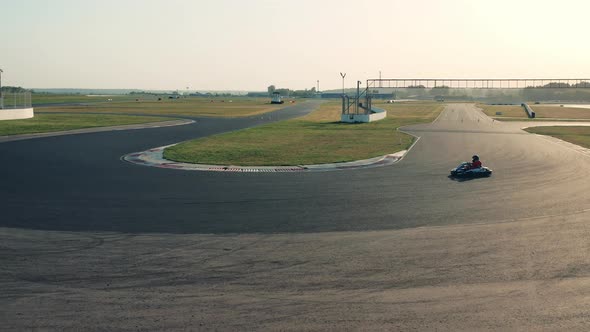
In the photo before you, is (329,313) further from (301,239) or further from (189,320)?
(301,239)

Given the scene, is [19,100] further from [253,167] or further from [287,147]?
[253,167]

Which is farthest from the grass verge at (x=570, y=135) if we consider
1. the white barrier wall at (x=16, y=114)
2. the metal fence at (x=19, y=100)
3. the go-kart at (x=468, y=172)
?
the metal fence at (x=19, y=100)

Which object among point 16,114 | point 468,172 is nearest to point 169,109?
point 16,114

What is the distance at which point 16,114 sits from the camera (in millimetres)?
72938

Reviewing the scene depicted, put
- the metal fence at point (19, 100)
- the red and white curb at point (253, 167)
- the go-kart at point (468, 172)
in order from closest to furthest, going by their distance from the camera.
Result: the go-kart at point (468, 172), the red and white curb at point (253, 167), the metal fence at point (19, 100)

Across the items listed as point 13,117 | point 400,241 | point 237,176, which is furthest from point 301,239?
point 13,117

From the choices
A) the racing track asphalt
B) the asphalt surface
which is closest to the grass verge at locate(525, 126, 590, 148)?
the racing track asphalt

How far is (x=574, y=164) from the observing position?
36.0m

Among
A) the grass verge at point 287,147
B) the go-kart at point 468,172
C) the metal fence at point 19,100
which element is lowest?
the go-kart at point 468,172

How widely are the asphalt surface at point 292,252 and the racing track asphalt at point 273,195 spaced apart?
118 mm

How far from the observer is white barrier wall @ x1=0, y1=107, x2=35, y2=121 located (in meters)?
70.1

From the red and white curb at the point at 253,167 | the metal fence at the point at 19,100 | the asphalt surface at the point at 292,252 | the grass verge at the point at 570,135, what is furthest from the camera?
the metal fence at the point at 19,100

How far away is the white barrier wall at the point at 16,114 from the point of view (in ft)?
230

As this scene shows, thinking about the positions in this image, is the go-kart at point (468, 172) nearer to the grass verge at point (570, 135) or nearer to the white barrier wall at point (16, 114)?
the grass verge at point (570, 135)
